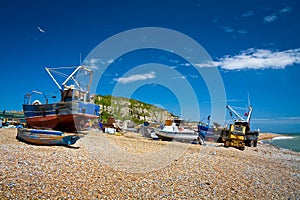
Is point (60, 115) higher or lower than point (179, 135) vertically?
higher

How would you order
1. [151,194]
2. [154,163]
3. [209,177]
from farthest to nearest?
[154,163], [209,177], [151,194]

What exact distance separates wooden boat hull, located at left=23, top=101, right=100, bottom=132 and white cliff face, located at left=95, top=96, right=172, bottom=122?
274 ft

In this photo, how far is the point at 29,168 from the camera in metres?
8.62

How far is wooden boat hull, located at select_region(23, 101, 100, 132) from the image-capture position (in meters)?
25.5

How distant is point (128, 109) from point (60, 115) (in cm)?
11368

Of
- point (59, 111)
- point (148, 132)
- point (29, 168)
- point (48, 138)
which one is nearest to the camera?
point (29, 168)

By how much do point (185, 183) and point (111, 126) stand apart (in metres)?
27.8

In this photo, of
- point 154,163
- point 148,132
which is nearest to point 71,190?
point 154,163

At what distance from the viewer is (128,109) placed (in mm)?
139250

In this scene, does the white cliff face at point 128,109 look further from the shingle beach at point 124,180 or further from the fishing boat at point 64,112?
the shingle beach at point 124,180

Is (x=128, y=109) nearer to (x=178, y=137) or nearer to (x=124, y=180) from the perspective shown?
(x=178, y=137)

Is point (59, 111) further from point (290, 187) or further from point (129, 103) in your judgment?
point (129, 103)

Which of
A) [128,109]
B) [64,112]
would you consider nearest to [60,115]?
[64,112]

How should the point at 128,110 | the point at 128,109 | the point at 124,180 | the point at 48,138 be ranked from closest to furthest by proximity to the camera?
the point at 124,180 < the point at 48,138 < the point at 128,110 < the point at 128,109
